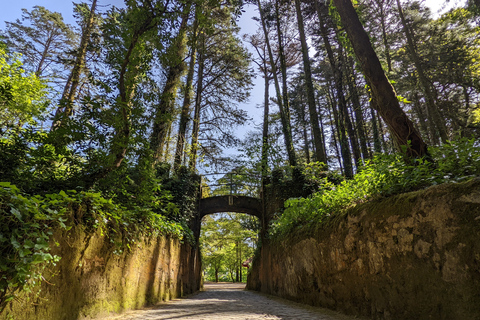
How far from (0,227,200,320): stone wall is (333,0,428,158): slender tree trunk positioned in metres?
4.98

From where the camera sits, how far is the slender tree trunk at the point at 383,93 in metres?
A: 4.39

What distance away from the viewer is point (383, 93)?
475 cm

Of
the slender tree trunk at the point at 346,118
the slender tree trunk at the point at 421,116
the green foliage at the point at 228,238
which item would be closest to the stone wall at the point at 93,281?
the slender tree trunk at the point at 346,118

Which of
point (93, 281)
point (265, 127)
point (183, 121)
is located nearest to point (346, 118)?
point (265, 127)

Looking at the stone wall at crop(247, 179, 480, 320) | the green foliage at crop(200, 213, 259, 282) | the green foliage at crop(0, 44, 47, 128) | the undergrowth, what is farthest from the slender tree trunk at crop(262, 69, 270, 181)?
the undergrowth

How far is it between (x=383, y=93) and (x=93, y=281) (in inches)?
227

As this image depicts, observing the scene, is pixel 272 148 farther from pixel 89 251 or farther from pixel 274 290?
pixel 89 251

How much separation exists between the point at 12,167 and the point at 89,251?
2.19 meters

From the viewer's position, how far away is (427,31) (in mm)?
15867

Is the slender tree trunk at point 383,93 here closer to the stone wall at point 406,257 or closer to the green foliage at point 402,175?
the green foliage at point 402,175

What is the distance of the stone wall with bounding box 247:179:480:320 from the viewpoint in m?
2.32

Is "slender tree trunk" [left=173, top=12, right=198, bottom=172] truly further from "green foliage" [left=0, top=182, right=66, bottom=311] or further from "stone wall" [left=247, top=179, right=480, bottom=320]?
"green foliage" [left=0, top=182, right=66, bottom=311]

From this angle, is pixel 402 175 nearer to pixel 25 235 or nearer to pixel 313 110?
pixel 25 235

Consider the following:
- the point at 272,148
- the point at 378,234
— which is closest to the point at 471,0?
the point at 272,148
